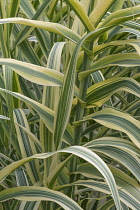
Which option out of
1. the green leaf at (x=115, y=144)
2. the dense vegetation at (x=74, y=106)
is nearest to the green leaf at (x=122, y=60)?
the dense vegetation at (x=74, y=106)

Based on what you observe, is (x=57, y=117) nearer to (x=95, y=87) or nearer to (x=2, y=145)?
(x=95, y=87)

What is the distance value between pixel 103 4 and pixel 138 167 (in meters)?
0.24

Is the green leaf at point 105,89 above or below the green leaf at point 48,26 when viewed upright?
below

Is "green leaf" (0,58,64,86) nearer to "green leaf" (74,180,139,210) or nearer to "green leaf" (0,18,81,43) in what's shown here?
"green leaf" (0,18,81,43)

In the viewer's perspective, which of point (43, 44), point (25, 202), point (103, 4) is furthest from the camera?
point (43, 44)

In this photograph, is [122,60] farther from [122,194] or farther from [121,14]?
[122,194]

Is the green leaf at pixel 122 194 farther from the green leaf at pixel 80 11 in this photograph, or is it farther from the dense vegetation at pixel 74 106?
the green leaf at pixel 80 11

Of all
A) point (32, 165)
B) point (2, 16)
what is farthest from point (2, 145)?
point (2, 16)

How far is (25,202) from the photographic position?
57 centimetres

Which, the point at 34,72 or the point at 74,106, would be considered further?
the point at 74,106

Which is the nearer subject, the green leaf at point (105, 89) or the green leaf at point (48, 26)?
the green leaf at point (48, 26)

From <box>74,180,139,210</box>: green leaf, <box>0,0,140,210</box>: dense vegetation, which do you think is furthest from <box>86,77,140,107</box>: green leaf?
<box>74,180,139,210</box>: green leaf

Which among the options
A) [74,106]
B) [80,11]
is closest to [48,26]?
[80,11]

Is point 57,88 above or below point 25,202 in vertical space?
above
